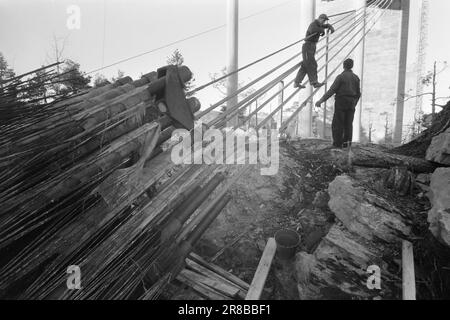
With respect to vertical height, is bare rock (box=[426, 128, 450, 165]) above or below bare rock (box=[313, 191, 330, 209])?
above

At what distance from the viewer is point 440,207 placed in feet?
9.70

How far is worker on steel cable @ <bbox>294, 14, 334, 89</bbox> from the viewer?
5.84 m

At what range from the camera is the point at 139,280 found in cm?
262

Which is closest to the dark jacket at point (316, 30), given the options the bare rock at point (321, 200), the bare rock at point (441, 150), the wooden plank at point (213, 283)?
Answer: the bare rock at point (441, 150)

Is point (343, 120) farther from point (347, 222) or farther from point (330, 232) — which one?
point (330, 232)

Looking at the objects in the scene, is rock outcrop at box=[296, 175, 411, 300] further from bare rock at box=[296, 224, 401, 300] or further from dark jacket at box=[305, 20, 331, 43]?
dark jacket at box=[305, 20, 331, 43]

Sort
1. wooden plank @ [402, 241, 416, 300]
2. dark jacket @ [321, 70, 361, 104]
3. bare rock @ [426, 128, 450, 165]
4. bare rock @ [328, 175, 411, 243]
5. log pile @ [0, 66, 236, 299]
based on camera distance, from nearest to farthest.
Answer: log pile @ [0, 66, 236, 299] < wooden plank @ [402, 241, 416, 300] < bare rock @ [328, 175, 411, 243] < bare rock @ [426, 128, 450, 165] < dark jacket @ [321, 70, 361, 104]

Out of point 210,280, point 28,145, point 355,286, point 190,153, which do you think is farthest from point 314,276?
point 28,145

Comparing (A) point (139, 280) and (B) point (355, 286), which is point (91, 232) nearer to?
(A) point (139, 280)

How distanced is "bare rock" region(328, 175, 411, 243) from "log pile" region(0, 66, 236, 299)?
1.67 meters

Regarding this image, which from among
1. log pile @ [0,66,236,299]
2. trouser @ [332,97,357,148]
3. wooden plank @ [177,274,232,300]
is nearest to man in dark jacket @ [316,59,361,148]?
trouser @ [332,97,357,148]

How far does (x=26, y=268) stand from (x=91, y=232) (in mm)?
468

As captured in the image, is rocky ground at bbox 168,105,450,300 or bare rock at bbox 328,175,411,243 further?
bare rock at bbox 328,175,411,243

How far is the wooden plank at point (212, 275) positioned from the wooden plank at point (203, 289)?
15 cm
